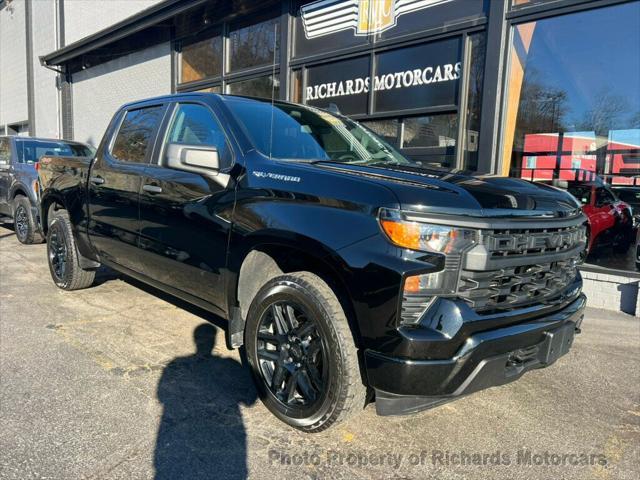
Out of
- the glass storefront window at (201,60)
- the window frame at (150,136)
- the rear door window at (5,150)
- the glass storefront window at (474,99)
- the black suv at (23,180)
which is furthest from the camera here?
the glass storefront window at (201,60)

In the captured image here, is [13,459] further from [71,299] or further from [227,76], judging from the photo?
[227,76]

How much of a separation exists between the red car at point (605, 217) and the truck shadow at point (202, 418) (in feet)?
15.0

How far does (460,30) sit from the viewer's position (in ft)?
22.2

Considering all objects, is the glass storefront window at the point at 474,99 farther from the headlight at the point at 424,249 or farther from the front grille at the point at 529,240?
the headlight at the point at 424,249

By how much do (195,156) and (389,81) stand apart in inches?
214

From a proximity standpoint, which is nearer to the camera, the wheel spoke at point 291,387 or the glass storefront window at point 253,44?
the wheel spoke at point 291,387

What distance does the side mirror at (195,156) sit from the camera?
2934 millimetres

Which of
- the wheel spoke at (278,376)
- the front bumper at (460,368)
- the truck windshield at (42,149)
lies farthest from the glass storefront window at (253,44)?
the front bumper at (460,368)

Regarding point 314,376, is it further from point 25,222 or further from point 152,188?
point 25,222

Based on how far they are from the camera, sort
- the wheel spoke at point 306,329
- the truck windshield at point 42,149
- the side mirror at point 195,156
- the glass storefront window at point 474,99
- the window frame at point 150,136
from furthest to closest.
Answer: the truck windshield at point 42,149, the glass storefront window at point 474,99, the window frame at point 150,136, the side mirror at point 195,156, the wheel spoke at point 306,329

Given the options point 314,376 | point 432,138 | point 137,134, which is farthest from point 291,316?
point 432,138

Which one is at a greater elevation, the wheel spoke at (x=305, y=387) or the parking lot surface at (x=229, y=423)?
the wheel spoke at (x=305, y=387)

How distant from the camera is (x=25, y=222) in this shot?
25.9ft

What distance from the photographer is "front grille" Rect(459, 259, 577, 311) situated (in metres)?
2.26
